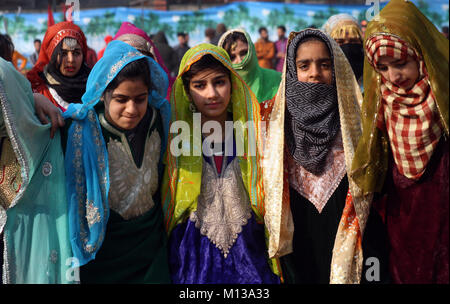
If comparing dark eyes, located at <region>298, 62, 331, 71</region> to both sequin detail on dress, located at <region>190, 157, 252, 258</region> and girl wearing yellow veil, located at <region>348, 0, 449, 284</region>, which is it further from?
sequin detail on dress, located at <region>190, 157, 252, 258</region>

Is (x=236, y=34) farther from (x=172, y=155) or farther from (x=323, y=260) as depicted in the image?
(x=323, y=260)

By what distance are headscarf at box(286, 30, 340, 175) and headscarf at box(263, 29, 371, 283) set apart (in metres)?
0.05

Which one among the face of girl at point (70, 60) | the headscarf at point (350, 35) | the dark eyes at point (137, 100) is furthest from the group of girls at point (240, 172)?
the face of girl at point (70, 60)

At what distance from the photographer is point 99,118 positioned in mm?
2703

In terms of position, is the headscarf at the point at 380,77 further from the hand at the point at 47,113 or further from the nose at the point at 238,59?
the nose at the point at 238,59

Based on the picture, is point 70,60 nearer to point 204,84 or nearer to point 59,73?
point 59,73

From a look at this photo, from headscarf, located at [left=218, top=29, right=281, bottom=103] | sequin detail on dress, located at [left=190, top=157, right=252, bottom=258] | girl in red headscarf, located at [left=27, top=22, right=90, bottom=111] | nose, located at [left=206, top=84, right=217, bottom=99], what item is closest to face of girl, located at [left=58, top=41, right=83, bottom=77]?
girl in red headscarf, located at [left=27, top=22, right=90, bottom=111]

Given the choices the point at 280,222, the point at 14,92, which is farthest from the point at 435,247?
the point at 14,92

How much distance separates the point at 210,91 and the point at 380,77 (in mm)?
973

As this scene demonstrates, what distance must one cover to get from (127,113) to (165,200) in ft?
1.82

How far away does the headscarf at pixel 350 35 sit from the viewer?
4184 millimetres

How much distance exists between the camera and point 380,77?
243cm

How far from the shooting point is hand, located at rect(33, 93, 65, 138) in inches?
99.4

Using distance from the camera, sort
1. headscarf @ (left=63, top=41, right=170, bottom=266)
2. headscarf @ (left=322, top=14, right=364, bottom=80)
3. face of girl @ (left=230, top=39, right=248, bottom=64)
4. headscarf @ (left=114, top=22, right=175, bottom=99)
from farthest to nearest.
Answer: face of girl @ (left=230, top=39, right=248, bottom=64) → headscarf @ (left=114, top=22, right=175, bottom=99) → headscarf @ (left=322, top=14, right=364, bottom=80) → headscarf @ (left=63, top=41, right=170, bottom=266)
